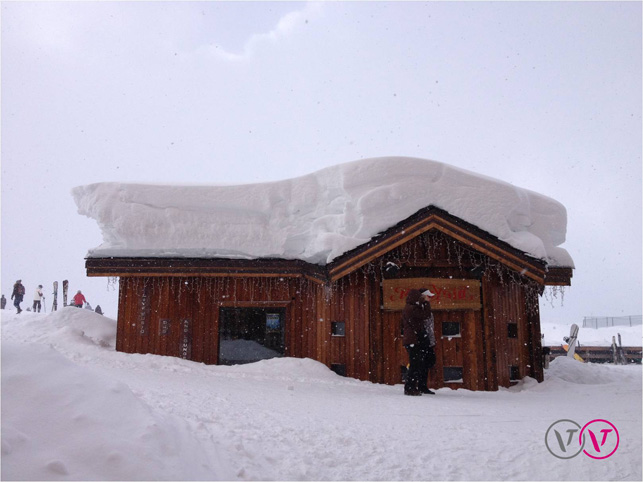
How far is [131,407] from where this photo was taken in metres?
3.91

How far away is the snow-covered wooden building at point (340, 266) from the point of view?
10727 millimetres

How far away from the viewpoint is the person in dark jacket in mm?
8297

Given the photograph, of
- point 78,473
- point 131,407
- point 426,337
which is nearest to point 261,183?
point 426,337

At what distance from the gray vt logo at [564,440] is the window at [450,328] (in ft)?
16.2

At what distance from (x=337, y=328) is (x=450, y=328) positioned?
2.73 m

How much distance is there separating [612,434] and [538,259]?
19.1ft

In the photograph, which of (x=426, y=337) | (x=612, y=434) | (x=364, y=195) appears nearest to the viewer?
(x=612, y=434)

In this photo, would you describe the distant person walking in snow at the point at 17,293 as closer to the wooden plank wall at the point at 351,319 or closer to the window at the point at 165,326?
the wooden plank wall at the point at 351,319

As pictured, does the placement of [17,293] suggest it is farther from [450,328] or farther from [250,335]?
[450,328]

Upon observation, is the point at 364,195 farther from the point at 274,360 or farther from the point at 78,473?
the point at 78,473

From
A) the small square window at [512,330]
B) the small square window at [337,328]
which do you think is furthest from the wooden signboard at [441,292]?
the small square window at [512,330]

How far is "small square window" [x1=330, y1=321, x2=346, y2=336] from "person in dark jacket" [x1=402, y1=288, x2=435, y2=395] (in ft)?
10.0

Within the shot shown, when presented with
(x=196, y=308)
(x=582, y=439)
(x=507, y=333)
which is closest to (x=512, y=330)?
(x=507, y=333)

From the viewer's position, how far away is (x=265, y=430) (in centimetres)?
491
